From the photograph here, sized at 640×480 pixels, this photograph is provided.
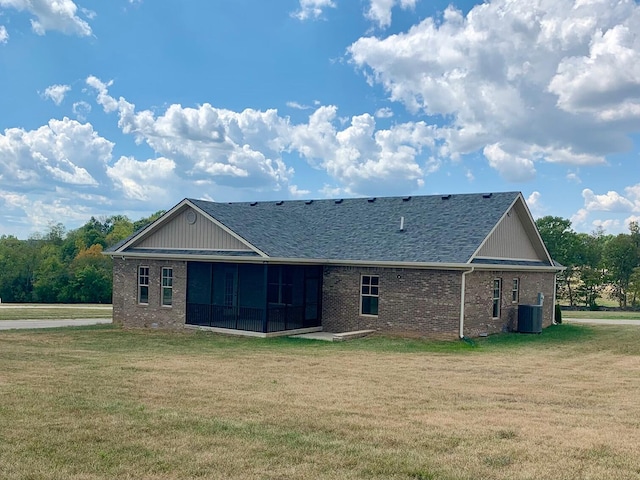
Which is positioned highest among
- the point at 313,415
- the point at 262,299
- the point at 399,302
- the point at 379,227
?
the point at 379,227

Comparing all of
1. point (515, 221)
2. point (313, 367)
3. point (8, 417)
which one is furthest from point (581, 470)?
point (515, 221)

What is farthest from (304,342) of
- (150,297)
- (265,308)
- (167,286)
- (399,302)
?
(150,297)

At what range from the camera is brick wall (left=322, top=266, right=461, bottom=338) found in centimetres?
1934

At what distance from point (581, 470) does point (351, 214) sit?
19459mm

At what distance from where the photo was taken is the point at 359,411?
9016 millimetres

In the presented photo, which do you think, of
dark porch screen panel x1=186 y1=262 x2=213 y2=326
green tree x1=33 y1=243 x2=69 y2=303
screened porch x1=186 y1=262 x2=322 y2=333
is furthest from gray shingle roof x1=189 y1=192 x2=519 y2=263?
green tree x1=33 y1=243 x2=69 y2=303

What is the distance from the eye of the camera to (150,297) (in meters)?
23.2

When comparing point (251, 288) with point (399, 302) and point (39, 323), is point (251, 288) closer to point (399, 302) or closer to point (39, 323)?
point (399, 302)

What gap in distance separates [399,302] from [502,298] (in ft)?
13.2

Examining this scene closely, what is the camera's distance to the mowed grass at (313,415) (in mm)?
6422

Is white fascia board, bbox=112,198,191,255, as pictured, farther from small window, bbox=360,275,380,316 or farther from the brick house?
small window, bbox=360,275,380,316

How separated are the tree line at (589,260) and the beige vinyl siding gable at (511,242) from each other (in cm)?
3094

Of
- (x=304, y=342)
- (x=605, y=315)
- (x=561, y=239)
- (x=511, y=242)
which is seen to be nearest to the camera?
(x=304, y=342)

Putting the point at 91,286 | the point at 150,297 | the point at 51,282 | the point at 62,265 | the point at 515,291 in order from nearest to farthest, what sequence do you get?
the point at 515,291 < the point at 150,297 < the point at 91,286 < the point at 51,282 < the point at 62,265
